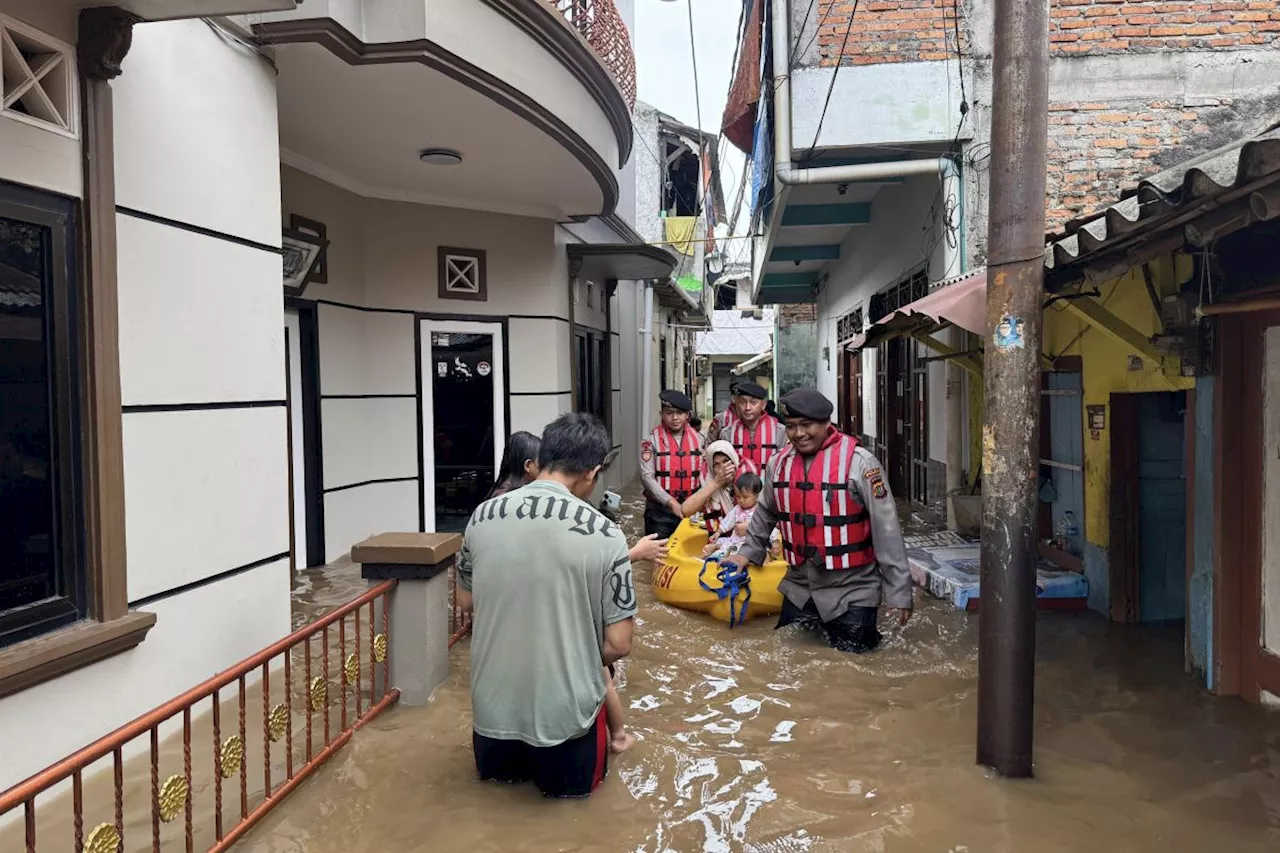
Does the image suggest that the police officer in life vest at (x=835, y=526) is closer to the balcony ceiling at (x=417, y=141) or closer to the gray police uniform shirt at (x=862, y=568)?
the gray police uniform shirt at (x=862, y=568)

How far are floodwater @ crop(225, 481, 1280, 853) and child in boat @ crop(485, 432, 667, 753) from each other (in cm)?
10

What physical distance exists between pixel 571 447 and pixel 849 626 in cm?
269

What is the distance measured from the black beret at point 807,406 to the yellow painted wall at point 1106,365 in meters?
1.79

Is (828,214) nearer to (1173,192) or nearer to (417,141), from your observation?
(417,141)

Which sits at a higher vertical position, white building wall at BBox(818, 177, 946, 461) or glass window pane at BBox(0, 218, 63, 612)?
white building wall at BBox(818, 177, 946, 461)

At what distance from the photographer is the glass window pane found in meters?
3.07

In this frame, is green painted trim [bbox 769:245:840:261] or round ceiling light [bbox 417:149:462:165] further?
green painted trim [bbox 769:245:840:261]

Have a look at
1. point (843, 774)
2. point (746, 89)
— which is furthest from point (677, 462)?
point (746, 89)

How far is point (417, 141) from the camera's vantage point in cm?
634

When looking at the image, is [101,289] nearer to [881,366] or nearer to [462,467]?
[462,467]

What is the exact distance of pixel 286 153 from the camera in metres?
6.49

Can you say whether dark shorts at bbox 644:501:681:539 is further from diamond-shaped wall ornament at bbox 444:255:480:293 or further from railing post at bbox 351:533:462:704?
railing post at bbox 351:533:462:704

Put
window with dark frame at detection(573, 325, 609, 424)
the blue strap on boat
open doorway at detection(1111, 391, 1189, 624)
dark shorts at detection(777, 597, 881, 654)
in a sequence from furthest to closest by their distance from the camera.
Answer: window with dark frame at detection(573, 325, 609, 424), the blue strap on boat, open doorway at detection(1111, 391, 1189, 624), dark shorts at detection(777, 597, 881, 654)

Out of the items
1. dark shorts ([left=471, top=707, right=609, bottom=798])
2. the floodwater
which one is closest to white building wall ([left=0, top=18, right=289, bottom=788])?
the floodwater
